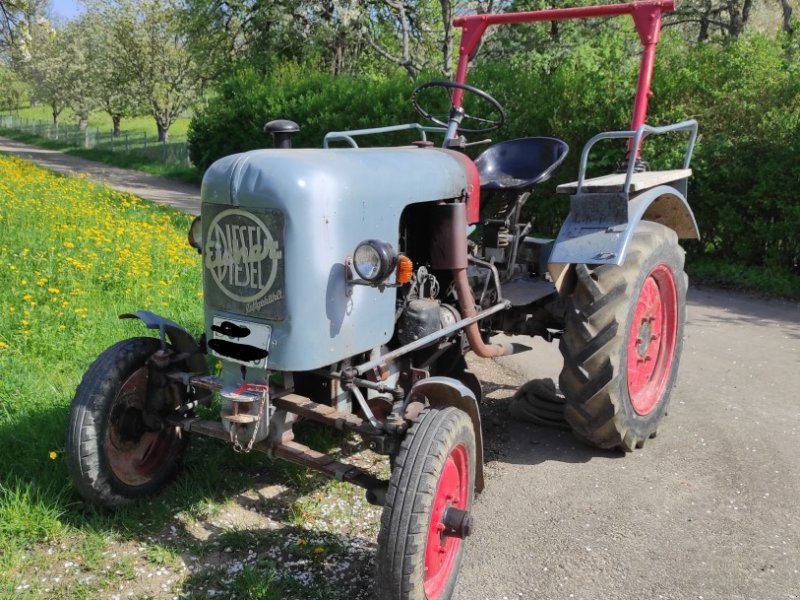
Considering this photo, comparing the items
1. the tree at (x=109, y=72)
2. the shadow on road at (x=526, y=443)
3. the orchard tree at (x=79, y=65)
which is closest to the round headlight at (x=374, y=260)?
the shadow on road at (x=526, y=443)

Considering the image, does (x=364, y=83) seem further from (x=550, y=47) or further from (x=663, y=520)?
(x=663, y=520)

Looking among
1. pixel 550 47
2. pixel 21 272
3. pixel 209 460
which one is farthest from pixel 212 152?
pixel 209 460

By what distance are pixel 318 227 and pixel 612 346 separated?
1596mm

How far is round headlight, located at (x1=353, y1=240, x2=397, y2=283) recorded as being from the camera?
2.43 meters

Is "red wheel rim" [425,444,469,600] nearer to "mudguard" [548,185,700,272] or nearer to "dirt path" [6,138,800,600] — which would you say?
"dirt path" [6,138,800,600]

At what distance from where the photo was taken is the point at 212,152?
54.2 ft

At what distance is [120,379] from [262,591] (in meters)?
1.02

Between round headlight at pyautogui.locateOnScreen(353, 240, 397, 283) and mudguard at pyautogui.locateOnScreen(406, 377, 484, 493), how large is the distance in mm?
439

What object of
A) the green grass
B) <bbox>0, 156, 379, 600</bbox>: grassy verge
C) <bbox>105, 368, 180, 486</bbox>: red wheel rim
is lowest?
<bbox>0, 156, 379, 600</bbox>: grassy verge

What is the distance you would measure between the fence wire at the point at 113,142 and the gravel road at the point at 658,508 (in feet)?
61.7

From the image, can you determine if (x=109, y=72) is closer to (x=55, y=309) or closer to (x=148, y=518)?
(x=55, y=309)

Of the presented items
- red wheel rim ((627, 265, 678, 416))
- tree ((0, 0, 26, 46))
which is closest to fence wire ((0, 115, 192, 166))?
tree ((0, 0, 26, 46))

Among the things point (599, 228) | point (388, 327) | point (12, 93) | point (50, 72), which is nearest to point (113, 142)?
point (50, 72)

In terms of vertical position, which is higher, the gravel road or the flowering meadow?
the flowering meadow
